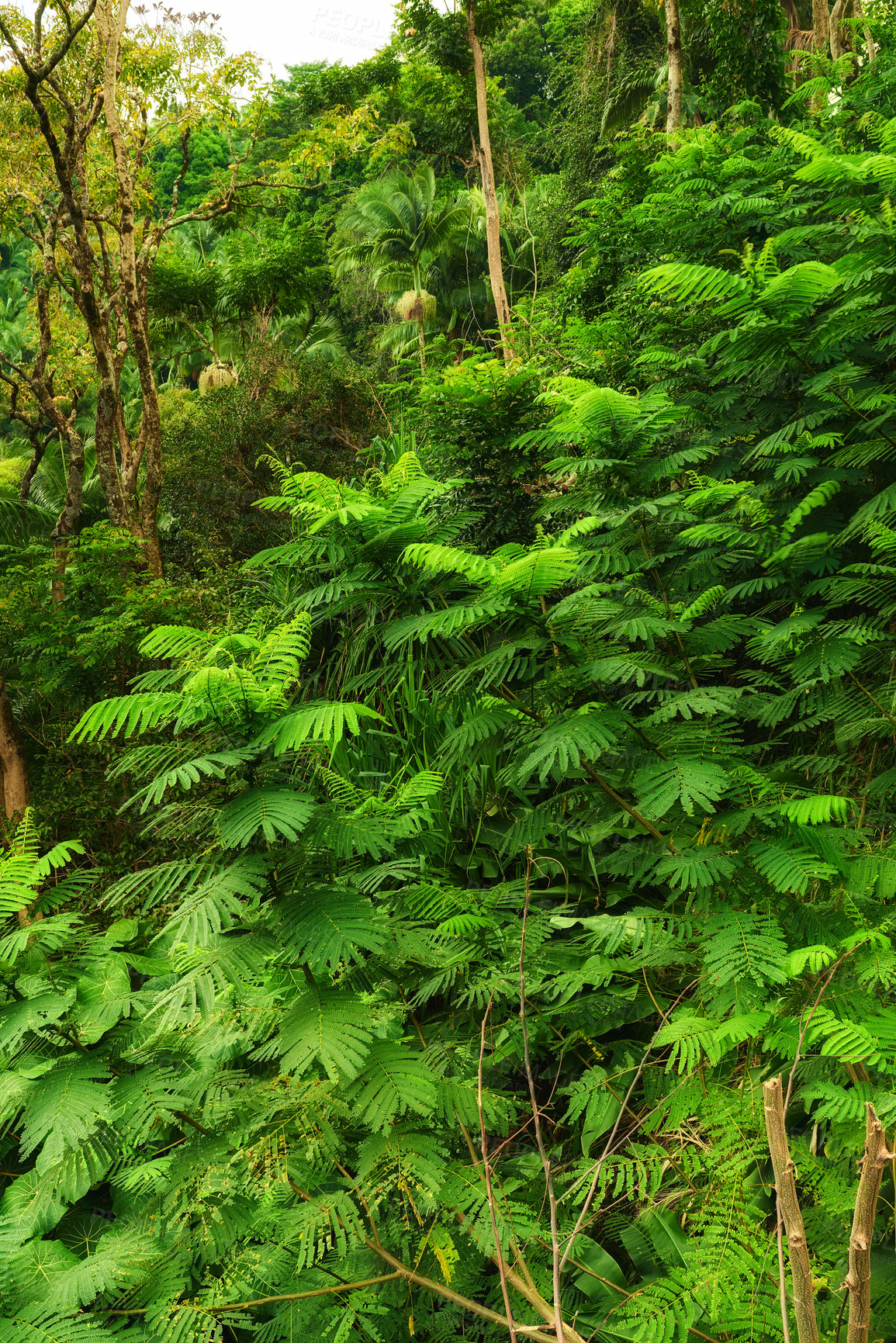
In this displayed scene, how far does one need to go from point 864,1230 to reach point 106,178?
9.67 metres

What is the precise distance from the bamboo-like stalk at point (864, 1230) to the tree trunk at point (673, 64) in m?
7.43

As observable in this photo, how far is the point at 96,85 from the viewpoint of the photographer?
6621mm

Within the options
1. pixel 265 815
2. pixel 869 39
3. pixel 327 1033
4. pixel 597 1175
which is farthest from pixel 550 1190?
pixel 869 39

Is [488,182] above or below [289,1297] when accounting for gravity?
above

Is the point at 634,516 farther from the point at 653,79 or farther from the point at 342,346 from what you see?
the point at 342,346

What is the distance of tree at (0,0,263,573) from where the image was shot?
5.95m

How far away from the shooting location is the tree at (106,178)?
595cm

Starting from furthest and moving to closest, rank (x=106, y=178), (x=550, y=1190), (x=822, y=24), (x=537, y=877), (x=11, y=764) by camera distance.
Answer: (x=106, y=178)
(x=822, y=24)
(x=11, y=764)
(x=537, y=877)
(x=550, y=1190)

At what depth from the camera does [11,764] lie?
5660 millimetres

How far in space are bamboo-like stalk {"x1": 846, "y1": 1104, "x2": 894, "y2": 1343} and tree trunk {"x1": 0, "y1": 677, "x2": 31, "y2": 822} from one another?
5845 mm

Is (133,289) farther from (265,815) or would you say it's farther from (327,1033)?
(327,1033)

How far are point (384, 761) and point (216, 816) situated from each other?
2.21 meters

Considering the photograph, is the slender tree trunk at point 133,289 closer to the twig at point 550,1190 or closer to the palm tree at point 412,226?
the twig at point 550,1190

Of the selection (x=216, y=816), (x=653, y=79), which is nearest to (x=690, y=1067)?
(x=216, y=816)
